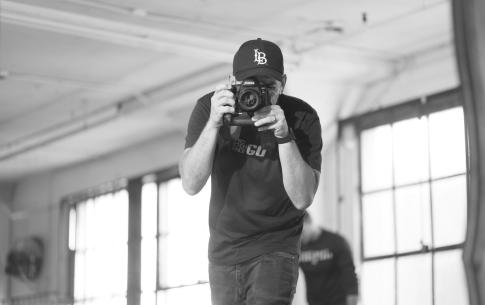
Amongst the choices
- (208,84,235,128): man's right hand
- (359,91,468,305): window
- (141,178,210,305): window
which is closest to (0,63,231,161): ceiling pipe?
(141,178,210,305): window

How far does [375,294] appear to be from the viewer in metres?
8.38

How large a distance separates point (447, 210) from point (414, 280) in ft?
2.29

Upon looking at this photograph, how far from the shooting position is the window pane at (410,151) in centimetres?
821

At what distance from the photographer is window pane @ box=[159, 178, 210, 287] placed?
10664mm

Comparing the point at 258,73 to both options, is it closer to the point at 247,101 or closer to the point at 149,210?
the point at 247,101

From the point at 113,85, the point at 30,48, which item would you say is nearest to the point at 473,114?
the point at 30,48

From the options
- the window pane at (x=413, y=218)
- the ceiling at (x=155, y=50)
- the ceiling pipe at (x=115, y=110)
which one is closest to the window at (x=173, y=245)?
the ceiling at (x=155, y=50)

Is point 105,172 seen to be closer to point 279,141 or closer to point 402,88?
point 402,88

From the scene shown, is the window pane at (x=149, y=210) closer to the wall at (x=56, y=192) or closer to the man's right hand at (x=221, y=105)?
the wall at (x=56, y=192)

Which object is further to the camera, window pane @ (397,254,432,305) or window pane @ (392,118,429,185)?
window pane @ (392,118,429,185)

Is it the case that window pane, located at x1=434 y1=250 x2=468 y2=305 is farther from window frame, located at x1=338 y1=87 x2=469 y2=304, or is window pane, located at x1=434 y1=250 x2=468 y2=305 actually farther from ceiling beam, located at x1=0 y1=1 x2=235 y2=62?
ceiling beam, located at x1=0 y1=1 x2=235 y2=62

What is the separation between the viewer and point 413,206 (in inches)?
322

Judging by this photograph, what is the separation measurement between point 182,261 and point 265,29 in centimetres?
404

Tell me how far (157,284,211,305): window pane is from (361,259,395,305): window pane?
2455mm
